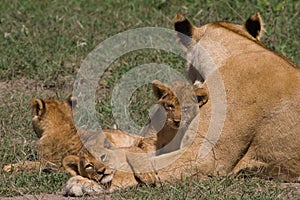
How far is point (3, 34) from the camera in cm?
835

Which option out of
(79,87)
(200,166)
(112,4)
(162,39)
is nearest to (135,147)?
(200,166)

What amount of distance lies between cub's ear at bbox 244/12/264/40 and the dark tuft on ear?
1.21 feet

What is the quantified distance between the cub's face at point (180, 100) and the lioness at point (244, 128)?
0.01 meters

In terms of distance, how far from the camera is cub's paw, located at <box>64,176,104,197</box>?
16.2 ft

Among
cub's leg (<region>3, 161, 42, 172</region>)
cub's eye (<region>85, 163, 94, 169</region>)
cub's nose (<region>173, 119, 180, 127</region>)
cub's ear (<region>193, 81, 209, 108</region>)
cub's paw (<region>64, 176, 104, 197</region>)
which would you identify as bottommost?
cub's leg (<region>3, 161, 42, 172</region>)

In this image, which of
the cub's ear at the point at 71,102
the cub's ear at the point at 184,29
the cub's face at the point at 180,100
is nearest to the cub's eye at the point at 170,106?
the cub's face at the point at 180,100

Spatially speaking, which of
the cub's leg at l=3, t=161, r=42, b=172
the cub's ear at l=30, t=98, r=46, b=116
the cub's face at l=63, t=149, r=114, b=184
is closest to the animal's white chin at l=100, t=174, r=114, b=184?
the cub's face at l=63, t=149, r=114, b=184

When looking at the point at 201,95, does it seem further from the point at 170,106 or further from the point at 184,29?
the point at 184,29

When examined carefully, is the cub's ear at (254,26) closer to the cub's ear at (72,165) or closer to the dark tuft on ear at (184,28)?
the dark tuft on ear at (184,28)

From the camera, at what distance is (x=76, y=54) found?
26.0 ft

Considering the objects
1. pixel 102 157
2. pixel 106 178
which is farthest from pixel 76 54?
pixel 106 178

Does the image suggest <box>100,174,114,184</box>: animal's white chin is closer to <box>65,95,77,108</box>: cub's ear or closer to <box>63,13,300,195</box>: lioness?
<box>63,13,300,195</box>: lioness

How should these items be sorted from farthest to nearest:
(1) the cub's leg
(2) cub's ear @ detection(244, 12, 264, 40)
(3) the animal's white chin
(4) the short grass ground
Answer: (2) cub's ear @ detection(244, 12, 264, 40), (1) the cub's leg, (4) the short grass ground, (3) the animal's white chin

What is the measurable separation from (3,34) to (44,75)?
104 centimetres
